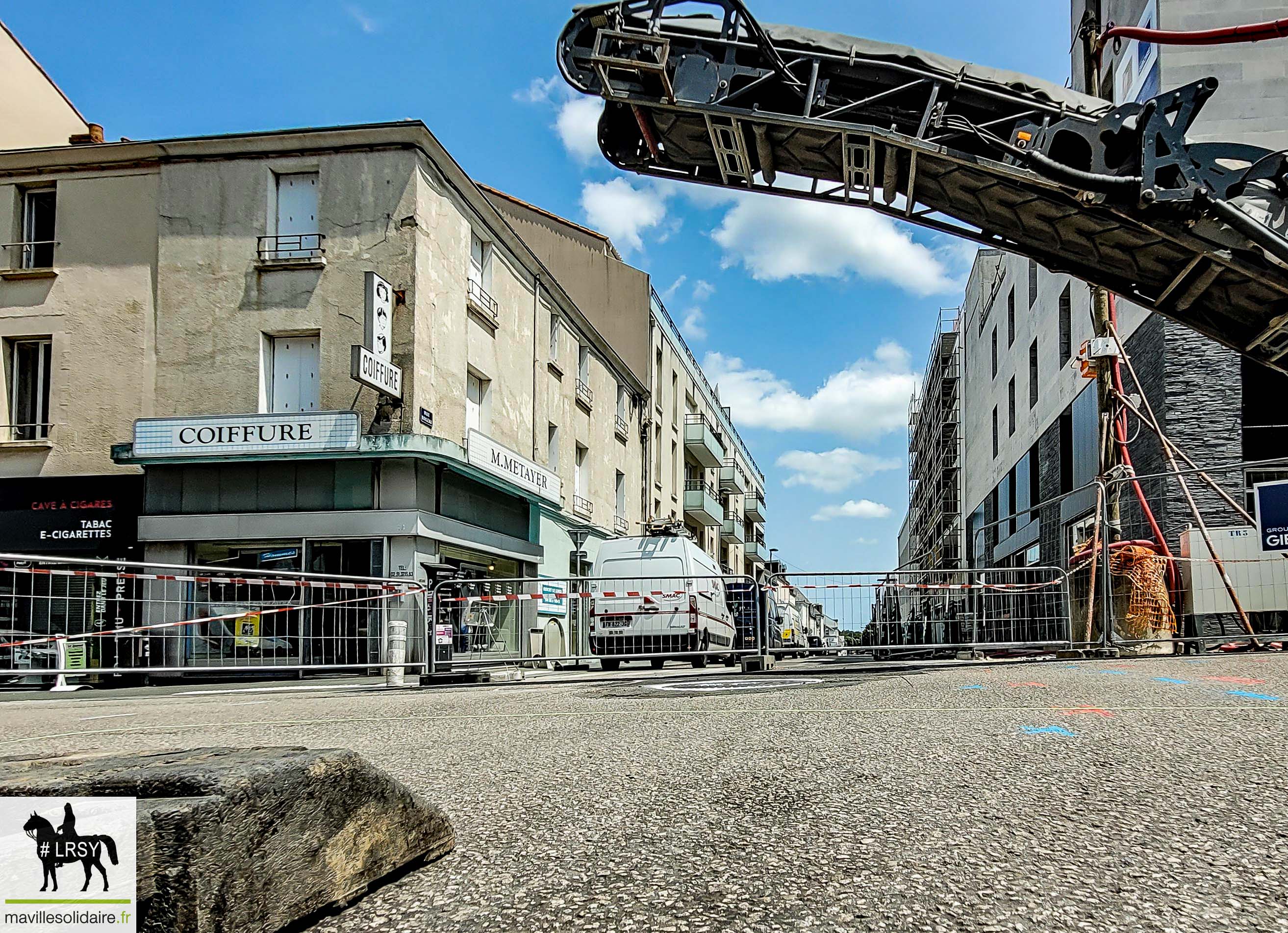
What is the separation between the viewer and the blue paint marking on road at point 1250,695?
20.8 ft

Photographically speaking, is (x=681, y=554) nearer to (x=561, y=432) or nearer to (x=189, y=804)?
(x=561, y=432)

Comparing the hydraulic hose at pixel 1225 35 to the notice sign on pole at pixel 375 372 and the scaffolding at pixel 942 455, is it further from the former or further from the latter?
the scaffolding at pixel 942 455

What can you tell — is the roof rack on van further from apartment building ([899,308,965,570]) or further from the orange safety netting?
apartment building ([899,308,965,570])

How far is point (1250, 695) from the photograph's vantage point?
259 inches

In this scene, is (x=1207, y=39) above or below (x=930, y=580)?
above

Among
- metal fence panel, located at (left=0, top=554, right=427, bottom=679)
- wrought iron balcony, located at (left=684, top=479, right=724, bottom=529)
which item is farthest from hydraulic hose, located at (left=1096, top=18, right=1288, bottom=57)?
wrought iron balcony, located at (left=684, top=479, right=724, bottom=529)

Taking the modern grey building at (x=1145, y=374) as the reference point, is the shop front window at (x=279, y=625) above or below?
below

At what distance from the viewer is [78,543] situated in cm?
1847

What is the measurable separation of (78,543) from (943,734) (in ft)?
58.9

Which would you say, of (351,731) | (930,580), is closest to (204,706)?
(351,731)

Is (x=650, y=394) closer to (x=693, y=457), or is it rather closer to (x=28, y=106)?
(x=693, y=457)

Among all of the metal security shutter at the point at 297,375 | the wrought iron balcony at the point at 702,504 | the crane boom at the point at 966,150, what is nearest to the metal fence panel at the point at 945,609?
the crane boom at the point at 966,150

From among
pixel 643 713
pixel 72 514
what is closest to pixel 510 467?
pixel 72 514

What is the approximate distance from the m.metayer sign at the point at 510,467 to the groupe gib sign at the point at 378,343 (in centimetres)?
202
